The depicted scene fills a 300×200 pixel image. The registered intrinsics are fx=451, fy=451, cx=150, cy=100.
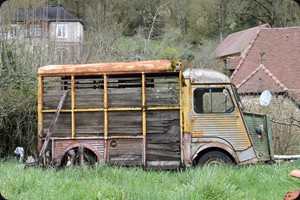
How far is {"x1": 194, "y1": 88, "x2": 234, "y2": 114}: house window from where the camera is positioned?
32.4 ft

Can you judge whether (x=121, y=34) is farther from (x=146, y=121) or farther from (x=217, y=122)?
(x=217, y=122)

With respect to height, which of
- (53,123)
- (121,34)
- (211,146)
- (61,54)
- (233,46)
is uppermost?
(233,46)

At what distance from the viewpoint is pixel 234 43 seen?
3847 cm

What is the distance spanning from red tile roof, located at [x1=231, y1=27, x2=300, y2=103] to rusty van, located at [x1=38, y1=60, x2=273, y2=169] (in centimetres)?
1240

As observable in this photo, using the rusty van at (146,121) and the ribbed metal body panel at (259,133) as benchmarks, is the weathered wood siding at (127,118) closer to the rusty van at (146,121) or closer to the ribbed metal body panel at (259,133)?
the rusty van at (146,121)

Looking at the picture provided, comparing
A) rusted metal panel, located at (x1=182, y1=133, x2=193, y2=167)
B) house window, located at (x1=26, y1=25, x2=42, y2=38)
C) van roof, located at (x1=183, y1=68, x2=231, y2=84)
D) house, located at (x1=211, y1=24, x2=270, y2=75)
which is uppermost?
house, located at (x1=211, y1=24, x2=270, y2=75)

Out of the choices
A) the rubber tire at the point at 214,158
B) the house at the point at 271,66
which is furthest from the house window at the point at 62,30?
the rubber tire at the point at 214,158

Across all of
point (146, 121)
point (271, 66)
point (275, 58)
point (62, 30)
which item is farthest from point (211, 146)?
point (275, 58)

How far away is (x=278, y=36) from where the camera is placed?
26.7 meters

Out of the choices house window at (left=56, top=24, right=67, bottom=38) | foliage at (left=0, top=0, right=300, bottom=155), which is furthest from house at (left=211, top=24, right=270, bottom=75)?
house window at (left=56, top=24, right=67, bottom=38)

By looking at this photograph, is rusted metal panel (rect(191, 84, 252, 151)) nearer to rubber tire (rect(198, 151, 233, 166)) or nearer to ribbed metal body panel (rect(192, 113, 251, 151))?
ribbed metal body panel (rect(192, 113, 251, 151))

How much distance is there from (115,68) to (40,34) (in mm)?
7767

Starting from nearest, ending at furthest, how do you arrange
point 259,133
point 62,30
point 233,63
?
1. point 259,133
2. point 62,30
3. point 233,63

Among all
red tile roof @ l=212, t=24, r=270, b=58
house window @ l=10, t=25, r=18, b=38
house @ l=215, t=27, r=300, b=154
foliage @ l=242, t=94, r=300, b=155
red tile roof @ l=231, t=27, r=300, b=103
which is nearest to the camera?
foliage @ l=242, t=94, r=300, b=155
